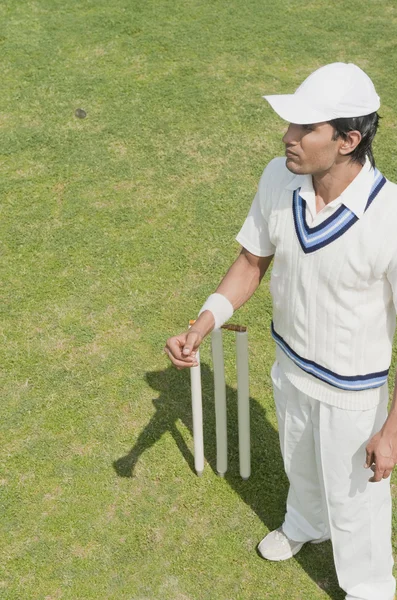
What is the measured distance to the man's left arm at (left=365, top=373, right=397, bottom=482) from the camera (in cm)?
270

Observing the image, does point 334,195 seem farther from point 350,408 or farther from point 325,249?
point 350,408

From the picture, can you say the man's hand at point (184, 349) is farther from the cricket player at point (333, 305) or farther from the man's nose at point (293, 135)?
the man's nose at point (293, 135)

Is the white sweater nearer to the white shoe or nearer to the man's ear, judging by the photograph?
the man's ear

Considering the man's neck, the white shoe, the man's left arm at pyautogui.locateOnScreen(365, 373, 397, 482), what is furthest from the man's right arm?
the white shoe

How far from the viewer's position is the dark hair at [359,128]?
2.43 m

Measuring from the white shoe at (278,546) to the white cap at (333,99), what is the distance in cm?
216

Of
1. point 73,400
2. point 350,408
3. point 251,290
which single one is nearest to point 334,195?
point 251,290

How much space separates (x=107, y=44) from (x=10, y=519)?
5.28 meters

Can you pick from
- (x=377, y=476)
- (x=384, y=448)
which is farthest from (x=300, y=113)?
(x=377, y=476)

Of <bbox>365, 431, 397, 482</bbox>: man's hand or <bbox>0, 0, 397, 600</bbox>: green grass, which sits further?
<bbox>0, 0, 397, 600</bbox>: green grass

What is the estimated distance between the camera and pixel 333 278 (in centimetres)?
260

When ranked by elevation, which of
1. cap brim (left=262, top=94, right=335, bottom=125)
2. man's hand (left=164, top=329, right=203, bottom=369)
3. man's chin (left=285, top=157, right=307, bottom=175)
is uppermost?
cap brim (left=262, top=94, right=335, bottom=125)

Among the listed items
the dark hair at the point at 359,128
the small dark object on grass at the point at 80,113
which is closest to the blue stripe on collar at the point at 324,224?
the dark hair at the point at 359,128

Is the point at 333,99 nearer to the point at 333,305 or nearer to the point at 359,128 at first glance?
the point at 359,128
